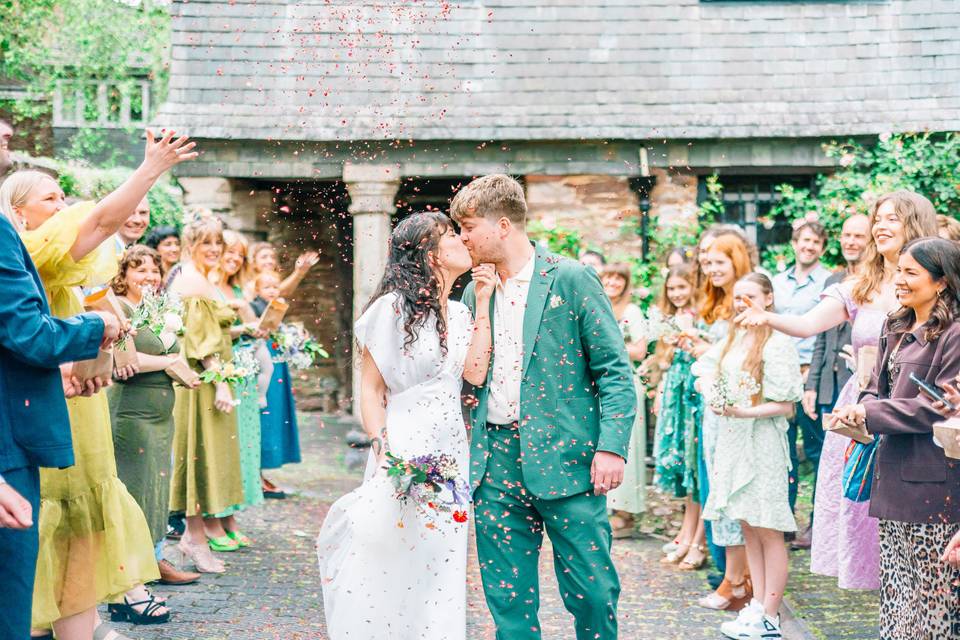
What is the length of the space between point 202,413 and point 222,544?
3.33ft

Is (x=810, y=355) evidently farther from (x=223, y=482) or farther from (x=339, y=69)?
(x=339, y=69)

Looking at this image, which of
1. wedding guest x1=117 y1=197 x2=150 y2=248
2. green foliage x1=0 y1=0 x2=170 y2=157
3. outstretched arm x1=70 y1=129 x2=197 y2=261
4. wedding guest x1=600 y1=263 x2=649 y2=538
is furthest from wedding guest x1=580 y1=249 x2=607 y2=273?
green foliage x1=0 y1=0 x2=170 y2=157

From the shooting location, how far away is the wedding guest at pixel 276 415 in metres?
9.32

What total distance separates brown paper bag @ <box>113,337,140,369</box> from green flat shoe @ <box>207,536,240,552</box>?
276cm

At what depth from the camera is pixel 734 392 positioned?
596 centimetres

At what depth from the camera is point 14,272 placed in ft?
11.3

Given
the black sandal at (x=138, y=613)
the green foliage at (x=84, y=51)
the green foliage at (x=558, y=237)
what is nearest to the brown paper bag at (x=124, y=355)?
the black sandal at (x=138, y=613)

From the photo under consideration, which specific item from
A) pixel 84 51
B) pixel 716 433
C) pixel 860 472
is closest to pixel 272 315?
pixel 716 433

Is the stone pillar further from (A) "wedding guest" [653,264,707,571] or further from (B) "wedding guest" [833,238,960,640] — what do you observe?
(B) "wedding guest" [833,238,960,640]

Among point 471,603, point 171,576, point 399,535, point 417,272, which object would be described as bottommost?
point 471,603

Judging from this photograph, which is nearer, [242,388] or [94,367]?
[94,367]

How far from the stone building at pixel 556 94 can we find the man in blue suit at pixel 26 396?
8248 mm

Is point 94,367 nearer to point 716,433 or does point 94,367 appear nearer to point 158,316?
point 158,316

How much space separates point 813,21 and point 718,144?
201 cm
